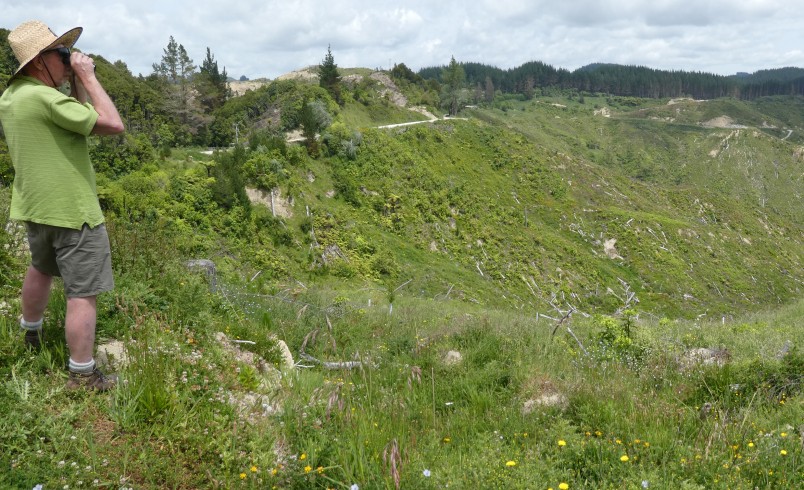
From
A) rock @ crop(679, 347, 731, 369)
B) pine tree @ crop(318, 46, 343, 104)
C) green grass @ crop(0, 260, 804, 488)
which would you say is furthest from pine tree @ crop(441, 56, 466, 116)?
green grass @ crop(0, 260, 804, 488)

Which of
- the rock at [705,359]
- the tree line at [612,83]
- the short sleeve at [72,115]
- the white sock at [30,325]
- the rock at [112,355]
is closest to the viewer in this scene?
the short sleeve at [72,115]

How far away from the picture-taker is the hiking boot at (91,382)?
353 centimetres

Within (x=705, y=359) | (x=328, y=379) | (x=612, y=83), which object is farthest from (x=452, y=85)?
(x=612, y=83)

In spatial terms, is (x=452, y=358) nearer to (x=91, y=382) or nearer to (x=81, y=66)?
(x=91, y=382)

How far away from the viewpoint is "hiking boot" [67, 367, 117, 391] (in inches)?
139

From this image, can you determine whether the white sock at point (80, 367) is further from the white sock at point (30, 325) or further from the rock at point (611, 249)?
the rock at point (611, 249)

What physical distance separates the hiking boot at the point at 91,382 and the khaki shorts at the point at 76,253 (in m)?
→ 0.61

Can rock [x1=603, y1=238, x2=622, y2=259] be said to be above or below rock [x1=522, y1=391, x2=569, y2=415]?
below

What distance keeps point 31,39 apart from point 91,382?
8.46 ft

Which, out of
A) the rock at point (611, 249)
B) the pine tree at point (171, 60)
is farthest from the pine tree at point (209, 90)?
the rock at point (611, 249)

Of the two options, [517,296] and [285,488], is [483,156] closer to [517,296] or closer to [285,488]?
[517,296]

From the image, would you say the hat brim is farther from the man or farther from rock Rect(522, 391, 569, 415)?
rock Rect(522, 391, 569, 415)

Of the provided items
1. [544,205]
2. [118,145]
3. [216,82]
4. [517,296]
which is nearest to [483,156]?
[544,205]

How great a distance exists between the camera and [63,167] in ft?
11.4
